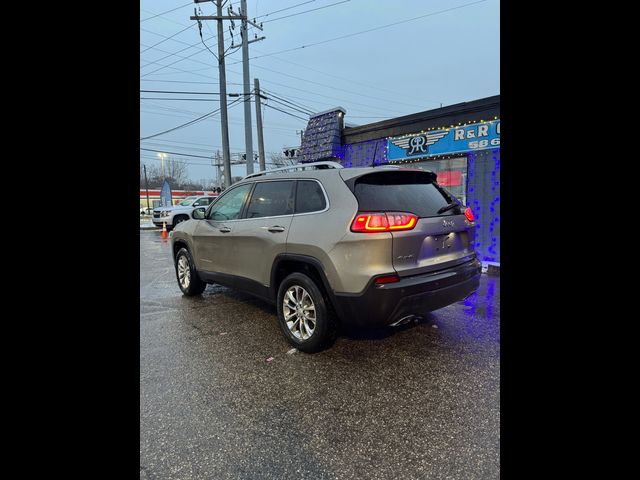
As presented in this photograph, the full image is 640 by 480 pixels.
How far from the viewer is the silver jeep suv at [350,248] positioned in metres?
3.21

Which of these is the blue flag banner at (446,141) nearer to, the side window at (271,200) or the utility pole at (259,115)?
the side window at (271,200)

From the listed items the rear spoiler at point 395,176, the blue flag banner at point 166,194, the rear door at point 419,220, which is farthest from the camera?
the blue flag banner at point 166,194

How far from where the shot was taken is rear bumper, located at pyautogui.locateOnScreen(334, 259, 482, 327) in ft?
10.4

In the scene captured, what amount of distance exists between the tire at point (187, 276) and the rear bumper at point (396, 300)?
10.5 ft

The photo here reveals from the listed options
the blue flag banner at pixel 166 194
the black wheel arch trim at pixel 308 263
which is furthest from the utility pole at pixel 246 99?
the black wheel arch trim at pixel 308 263

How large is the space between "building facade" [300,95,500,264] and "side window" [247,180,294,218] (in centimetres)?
309

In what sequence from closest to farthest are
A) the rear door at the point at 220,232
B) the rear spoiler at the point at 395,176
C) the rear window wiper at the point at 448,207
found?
the rear spoiler at the point at 395,176 < the rear window wiper at the point at 448,207 < the rear door at the point at 220,232

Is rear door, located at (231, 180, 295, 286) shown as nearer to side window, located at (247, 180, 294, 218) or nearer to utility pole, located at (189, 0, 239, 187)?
side window, located at (247, 180, 294, 218)

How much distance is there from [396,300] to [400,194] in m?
1.05

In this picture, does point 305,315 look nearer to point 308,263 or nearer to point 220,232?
point 308,263

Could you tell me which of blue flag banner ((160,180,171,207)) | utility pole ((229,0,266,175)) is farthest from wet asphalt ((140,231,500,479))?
blue flag banner ((160,180,171,207))
